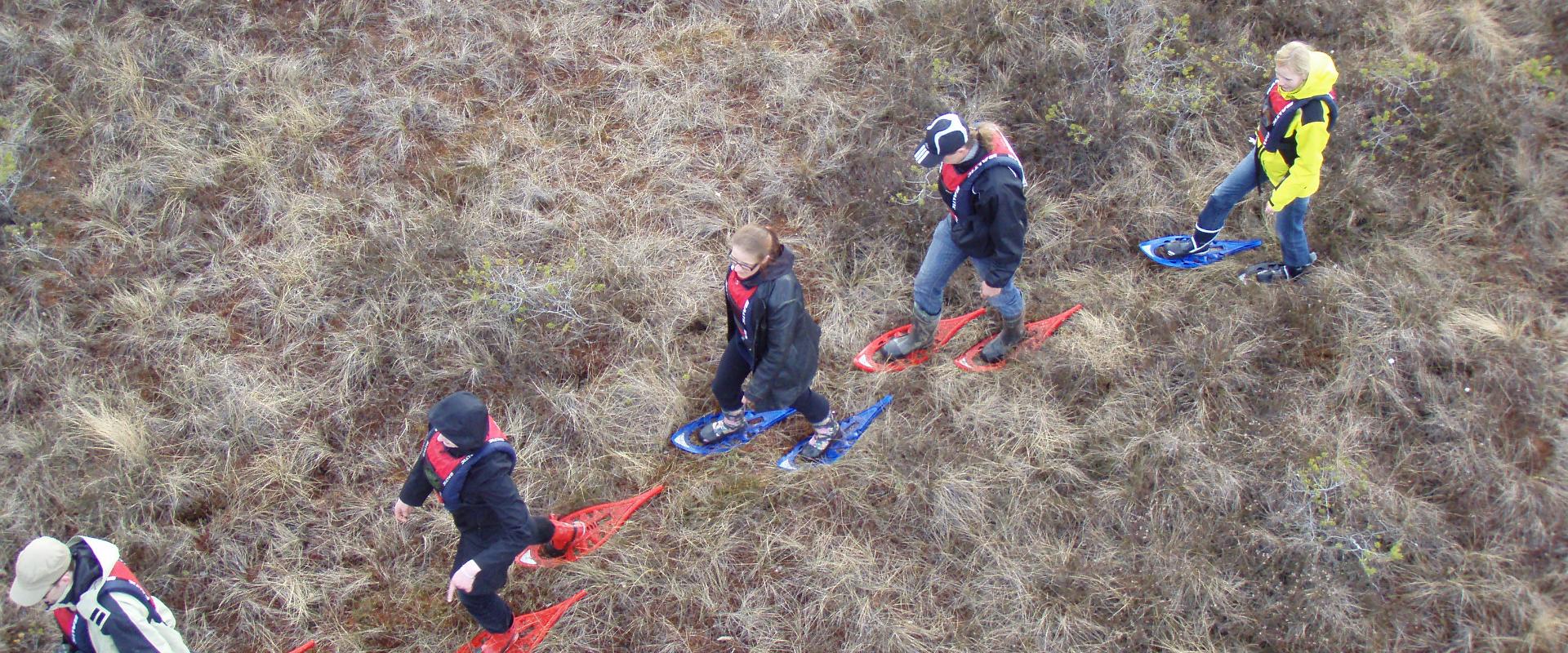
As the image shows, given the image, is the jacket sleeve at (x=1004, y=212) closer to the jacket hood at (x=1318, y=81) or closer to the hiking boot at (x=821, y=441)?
the hiking boot at (x=821, y=441)

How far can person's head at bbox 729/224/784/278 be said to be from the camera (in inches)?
147

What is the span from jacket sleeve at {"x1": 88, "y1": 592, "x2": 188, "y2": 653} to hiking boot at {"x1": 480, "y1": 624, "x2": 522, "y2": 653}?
132 centimetres

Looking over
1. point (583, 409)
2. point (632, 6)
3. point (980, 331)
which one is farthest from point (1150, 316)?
point (632, 6)

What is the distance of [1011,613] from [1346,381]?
2.50 meters

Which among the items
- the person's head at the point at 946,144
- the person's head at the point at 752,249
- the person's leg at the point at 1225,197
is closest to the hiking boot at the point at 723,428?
the person's head at the point at 752,249

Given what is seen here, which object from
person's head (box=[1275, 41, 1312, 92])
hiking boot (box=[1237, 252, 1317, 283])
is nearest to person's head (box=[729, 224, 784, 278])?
person's head (box=[1275, 41, 1312, 92])

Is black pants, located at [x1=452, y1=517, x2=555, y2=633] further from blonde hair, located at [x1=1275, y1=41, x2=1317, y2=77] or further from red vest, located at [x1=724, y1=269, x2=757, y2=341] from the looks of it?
blonde hair, located at [x1=1275, y1=41, x2=1317, y2=77]

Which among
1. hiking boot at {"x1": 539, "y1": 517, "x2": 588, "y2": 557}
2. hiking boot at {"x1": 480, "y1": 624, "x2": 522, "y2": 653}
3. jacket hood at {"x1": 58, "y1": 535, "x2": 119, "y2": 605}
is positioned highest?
jacket hood at {"x1": 58, "y1": 535, "x2": 119, "y2": 605}

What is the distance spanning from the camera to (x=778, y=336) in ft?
13.1

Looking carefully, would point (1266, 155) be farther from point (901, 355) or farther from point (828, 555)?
point (828, 555)

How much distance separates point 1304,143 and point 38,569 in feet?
20.4

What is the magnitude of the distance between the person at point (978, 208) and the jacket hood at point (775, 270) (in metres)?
0.81

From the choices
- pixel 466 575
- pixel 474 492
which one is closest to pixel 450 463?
pixel 474 492

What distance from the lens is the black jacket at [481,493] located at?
11.3ft
